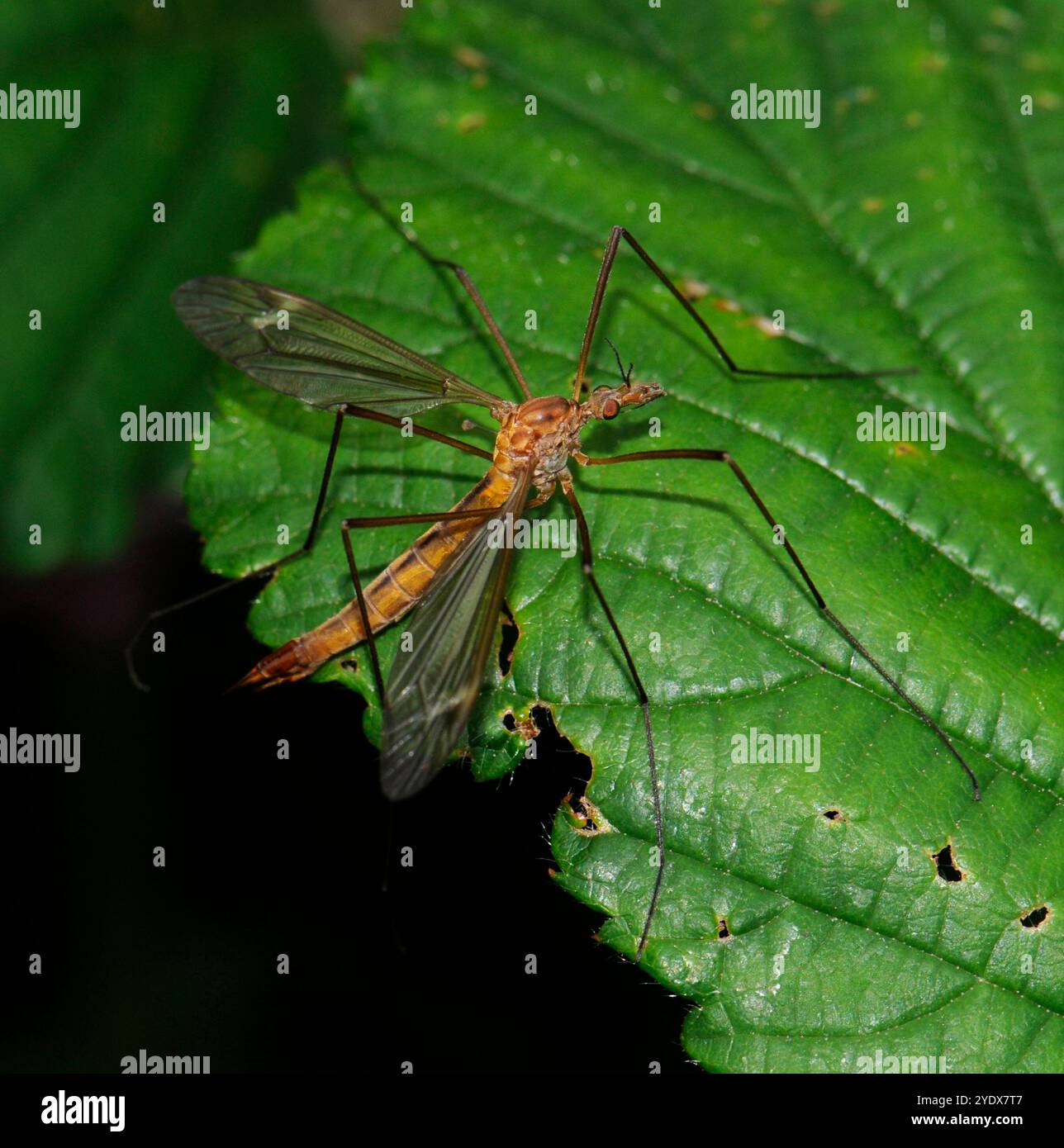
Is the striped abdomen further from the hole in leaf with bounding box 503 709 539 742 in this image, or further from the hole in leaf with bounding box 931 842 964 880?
the hole in leaf with bounding box 931 842 964 880

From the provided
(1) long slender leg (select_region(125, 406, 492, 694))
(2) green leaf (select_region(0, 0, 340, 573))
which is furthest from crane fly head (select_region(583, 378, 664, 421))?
(2) green leaf (select_region(0, 0, 340, 573))

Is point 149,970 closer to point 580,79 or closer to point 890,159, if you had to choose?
point 580,79

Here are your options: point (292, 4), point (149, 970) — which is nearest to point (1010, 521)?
point (149, 970)

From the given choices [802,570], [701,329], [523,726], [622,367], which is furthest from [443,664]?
[701,329]

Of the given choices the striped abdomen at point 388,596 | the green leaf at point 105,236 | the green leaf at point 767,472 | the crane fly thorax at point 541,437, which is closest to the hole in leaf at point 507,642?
the green leaf at point 767,472

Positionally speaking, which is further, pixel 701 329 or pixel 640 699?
pixel 701 329

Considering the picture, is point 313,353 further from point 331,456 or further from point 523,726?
point 523,726
